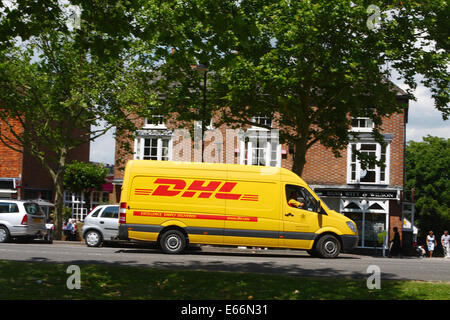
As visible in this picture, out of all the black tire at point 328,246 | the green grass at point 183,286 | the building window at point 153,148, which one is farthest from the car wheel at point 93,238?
the building window at point 153,148

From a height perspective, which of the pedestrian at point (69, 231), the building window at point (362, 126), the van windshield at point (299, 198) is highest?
the building window at point (362, 126)

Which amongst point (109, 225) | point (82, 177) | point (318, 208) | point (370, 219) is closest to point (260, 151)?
point (370, 219)

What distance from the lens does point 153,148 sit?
33.4 meters

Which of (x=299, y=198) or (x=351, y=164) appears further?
(x=351, y=164)

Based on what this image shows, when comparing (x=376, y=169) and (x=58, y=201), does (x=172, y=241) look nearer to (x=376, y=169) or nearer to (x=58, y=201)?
(x=58, y=201)

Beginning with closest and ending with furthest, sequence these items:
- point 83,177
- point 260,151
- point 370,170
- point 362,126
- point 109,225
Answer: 1. point 109,225
2. point 370,170
3. point 362,126
4. point 260,151
5. point 83,177

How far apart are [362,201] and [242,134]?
8.08 meters

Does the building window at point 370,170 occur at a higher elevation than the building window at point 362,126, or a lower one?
lower

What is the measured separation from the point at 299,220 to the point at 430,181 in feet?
144

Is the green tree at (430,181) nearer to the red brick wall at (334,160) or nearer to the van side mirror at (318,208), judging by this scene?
the red brick wall at (334,160)

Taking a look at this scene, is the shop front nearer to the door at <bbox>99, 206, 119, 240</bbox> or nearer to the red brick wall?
the red brick wall

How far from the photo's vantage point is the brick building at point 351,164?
30516 mm

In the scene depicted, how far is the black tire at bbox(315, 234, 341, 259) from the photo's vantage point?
16.1 m

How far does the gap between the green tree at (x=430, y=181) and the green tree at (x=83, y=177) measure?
106 feet
